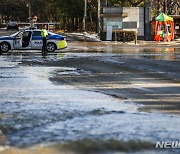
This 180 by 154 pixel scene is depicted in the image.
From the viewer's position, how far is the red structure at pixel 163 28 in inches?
1875

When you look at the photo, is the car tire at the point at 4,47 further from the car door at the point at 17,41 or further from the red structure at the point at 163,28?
the red structure at the point at 163,28

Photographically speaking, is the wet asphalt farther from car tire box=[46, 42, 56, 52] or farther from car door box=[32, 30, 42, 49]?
car door box=[32, 30, 42, 49]

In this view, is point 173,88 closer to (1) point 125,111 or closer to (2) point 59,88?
(2) point 59,88

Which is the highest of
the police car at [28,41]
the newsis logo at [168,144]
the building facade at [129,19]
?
the building facade at [129,19]

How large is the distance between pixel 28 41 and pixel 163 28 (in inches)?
834

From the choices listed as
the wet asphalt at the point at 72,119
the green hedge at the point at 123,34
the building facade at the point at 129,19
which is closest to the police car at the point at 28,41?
the green hedge at the point at 123,34

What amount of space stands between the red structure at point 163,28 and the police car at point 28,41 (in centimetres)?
1935

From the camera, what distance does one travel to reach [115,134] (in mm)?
7281

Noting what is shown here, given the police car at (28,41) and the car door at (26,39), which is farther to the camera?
the car door at (26,39)

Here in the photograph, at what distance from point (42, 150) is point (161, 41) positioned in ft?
141

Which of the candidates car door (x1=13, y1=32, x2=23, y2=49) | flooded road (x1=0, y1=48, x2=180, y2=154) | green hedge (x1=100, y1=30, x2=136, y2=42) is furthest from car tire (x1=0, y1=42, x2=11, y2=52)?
green hedge (x1=100, y1=30, x2=136, y2=42)

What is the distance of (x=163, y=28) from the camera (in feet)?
159

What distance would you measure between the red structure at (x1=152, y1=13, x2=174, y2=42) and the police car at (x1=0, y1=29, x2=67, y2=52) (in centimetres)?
1935

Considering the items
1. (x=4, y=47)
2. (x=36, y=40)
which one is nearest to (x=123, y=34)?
(x=36, y=40)
